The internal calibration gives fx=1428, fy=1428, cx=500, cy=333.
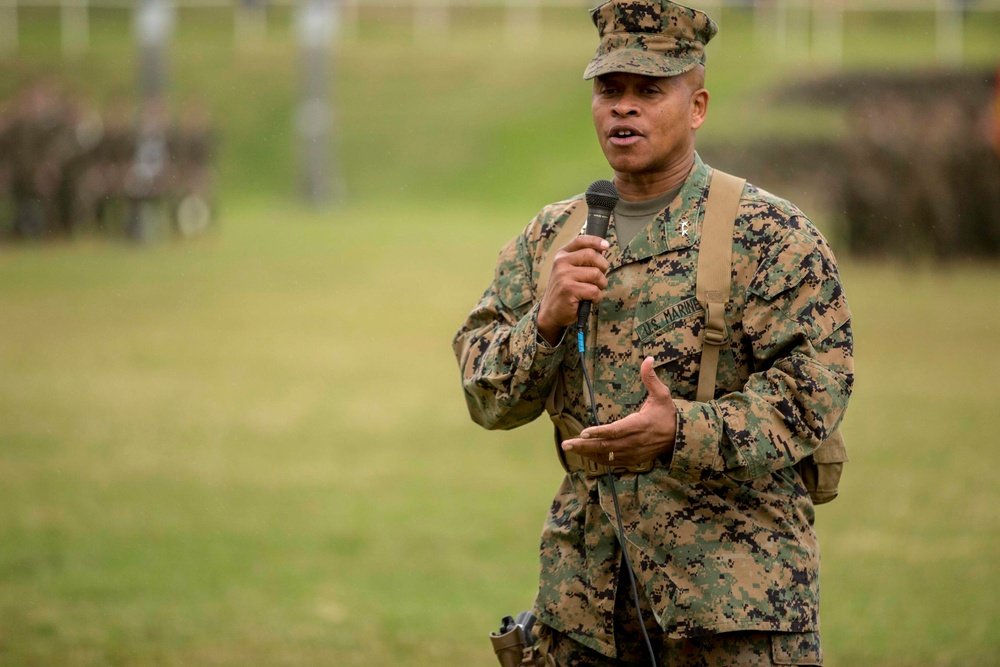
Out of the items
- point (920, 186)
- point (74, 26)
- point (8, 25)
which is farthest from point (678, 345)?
point (8, 25)

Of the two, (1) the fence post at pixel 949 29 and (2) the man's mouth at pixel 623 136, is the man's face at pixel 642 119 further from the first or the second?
(1) the fence post at pixel 949 29

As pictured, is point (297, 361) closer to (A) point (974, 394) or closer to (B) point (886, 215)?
(A) point (974, 394)

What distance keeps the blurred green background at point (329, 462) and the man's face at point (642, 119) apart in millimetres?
3600

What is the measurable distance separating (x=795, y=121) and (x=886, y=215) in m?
12.3

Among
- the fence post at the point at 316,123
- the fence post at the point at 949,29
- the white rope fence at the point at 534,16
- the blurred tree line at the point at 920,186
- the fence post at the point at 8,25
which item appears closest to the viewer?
the blurred tree line at the point at 920,186

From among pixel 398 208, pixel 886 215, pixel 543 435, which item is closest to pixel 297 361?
pixel 543 435

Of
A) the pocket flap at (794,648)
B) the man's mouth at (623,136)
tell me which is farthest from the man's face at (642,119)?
the pocket flap at (794,648)

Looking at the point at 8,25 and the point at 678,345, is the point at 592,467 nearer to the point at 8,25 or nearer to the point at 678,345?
the point at 678,345

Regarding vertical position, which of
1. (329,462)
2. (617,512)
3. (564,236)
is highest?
(564,236)

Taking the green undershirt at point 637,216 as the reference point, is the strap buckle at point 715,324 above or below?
below

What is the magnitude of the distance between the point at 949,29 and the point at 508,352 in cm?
4191

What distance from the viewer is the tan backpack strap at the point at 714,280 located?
121 inches

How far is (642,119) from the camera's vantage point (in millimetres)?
Answer: 3143

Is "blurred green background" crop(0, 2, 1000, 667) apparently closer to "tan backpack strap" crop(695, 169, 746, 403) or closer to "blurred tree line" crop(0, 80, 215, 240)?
"blurred tree line" crop(0, 80, 215, 240)
